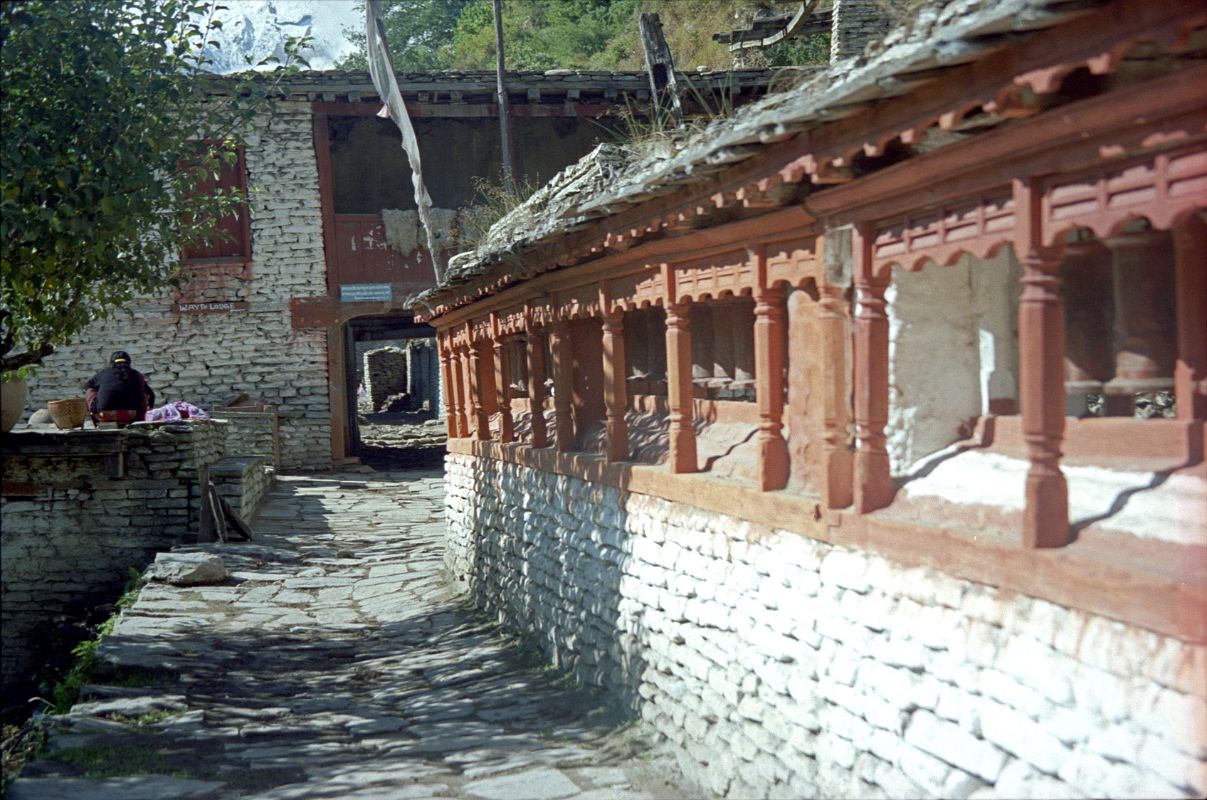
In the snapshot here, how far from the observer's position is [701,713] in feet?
17.8

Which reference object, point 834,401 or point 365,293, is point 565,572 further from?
point 365,293

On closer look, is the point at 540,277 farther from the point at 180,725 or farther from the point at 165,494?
the point at 165,494

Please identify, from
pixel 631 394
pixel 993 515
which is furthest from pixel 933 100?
pixel 631 394

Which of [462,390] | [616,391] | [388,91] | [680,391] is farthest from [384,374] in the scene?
[680,391]

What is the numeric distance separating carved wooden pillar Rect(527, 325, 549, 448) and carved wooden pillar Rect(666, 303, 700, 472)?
8.36 ft

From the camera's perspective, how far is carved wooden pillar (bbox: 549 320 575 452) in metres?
7.81

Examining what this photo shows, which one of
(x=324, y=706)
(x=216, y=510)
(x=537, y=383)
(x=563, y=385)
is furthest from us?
(x=216, y=510)

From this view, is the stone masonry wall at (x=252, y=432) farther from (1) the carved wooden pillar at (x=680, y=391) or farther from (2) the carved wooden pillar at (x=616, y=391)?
(1) the carved wooden pillar at (x=680, y=391)

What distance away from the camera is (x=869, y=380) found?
417 centimetres

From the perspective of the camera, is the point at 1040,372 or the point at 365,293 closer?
the point at 1040,372

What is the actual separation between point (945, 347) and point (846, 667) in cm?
127

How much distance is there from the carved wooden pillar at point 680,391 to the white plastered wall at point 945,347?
1613mm

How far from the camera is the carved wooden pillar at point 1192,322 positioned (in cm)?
332

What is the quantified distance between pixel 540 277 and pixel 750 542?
3.35 m
